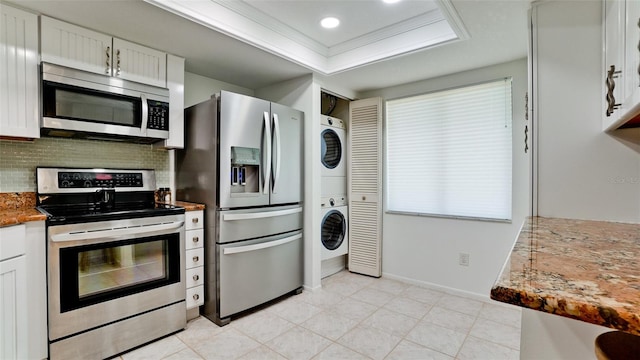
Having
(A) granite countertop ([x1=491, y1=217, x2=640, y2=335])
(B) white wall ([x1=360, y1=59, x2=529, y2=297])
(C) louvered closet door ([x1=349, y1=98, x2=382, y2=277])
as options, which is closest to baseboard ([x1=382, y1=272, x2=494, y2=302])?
(B) white wall ([x1=360, y1=59, x2=529, y2=297])

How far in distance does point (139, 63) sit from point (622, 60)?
111 inches

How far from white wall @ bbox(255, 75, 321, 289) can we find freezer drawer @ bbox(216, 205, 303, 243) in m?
0.14

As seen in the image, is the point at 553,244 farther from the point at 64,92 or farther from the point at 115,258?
the point at 64,92

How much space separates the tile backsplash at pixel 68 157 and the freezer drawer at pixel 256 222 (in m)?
0.86

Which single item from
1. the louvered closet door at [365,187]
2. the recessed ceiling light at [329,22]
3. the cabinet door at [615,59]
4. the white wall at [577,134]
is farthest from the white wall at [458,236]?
the cabinet door at [615,59]

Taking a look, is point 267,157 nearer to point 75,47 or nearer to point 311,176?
point 311,176

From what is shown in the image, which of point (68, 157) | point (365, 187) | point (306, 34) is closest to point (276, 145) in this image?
point (306, 34)

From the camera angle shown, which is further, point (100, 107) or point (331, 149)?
point (331, 149)

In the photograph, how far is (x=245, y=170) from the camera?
8.38 feet

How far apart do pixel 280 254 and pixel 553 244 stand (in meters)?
2.19

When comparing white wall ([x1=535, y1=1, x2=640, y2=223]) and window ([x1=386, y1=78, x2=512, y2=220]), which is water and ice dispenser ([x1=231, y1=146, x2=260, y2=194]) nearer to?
window ([x1=386, y1=78, x2=512, y2=220])

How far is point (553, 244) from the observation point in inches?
39.9

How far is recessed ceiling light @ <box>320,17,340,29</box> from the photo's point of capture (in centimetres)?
232

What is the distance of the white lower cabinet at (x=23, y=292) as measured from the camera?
1534mm
